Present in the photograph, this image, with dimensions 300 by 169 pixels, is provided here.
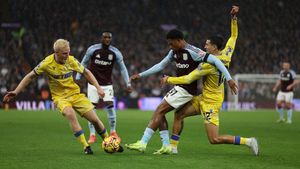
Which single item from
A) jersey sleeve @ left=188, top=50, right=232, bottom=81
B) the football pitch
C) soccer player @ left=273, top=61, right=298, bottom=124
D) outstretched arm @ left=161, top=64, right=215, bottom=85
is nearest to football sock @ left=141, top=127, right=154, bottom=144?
the football pitch

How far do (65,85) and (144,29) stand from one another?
37.1 metres

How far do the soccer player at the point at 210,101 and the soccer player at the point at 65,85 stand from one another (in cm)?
150

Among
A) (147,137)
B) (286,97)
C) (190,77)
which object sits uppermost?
(190,77)

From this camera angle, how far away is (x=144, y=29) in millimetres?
47750

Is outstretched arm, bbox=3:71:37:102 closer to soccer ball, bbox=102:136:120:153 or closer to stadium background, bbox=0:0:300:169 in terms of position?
soccer ball, bbox=102:136:120:153

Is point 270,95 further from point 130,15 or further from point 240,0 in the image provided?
point 130,15

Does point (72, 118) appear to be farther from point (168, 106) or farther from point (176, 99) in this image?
point (176, 99)

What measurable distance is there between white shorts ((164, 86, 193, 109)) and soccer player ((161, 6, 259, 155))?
186 millimetres

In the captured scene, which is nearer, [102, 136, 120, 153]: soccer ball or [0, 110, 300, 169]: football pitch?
[0, 110, 300, 169]: football pitch

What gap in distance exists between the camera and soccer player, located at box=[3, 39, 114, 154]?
1052cm

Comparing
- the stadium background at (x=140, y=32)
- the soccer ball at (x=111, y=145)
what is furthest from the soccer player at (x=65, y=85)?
the stadium background at (x=140, y=32)

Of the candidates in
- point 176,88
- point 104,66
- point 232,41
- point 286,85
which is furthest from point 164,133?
point 286,85

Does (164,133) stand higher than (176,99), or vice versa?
(176,99)

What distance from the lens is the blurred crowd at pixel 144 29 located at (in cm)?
4075
